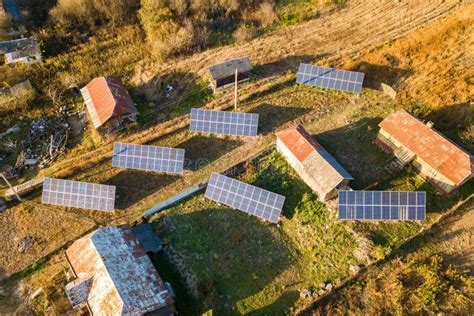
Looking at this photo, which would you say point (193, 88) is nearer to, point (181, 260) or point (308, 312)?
point (181, 260)

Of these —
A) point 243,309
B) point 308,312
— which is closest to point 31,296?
point 243,309

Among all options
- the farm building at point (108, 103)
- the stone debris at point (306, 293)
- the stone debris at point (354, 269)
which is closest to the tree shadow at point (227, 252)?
the stone debris at point (306, 293)

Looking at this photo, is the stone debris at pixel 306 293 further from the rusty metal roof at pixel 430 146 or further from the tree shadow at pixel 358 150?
the rusty metal roof at pixel 430 146

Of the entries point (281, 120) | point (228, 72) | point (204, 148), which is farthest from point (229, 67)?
point (204, 148)

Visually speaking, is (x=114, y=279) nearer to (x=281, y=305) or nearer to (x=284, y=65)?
(x=281, y=305)

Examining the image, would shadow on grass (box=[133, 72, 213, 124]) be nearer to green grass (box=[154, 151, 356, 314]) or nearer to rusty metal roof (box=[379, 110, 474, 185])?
green grass (box=[154, 151, 356, 314])

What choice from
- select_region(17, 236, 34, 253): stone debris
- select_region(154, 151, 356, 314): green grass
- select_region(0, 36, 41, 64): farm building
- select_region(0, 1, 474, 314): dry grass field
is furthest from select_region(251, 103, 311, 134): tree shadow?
select_region(0, 36, 41, 64): farm building
